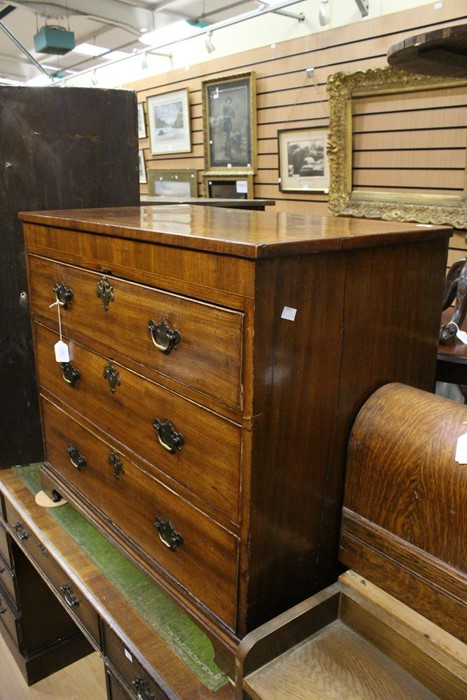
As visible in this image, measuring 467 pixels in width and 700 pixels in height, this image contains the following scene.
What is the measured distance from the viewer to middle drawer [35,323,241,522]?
3.21 ft

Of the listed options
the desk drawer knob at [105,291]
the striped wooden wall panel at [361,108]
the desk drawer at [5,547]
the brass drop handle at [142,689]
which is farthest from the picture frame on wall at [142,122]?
the brass drop handle at [142,689]

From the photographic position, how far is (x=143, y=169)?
6039mm

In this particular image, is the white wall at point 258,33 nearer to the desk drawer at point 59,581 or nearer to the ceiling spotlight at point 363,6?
the ceiling spotlight at point 363,6

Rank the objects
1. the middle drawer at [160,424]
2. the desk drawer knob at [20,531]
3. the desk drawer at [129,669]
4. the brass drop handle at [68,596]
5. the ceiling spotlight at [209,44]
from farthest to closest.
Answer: the ceiling spotlight at [209,44]
the desk drawer knob at [20,531]
the brass drop handle at [68,596]
the desk drawer at [129,669]
the middle drawer at [160,424]

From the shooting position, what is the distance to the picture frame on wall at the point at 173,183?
521cm

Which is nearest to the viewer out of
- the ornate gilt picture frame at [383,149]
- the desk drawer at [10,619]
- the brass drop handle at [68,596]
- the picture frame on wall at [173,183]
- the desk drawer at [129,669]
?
the desk drawer at [129,669]

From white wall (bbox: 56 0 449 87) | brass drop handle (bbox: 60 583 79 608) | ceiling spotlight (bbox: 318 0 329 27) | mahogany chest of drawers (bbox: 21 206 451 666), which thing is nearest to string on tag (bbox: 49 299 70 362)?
mahogany chest of drawers (bbox: 21 206 451 666)

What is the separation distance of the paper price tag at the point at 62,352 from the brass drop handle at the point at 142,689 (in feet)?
2.54

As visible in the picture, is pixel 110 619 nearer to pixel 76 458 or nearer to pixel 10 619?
pixel 76 458

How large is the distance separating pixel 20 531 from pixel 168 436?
113 centimetres

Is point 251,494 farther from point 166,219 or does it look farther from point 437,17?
point 437,17

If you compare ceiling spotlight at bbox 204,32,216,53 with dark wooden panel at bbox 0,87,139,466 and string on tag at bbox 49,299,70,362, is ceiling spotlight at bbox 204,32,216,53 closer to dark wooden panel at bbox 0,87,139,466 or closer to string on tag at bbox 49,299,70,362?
dark wooden panel at bbox 0,87,139,466

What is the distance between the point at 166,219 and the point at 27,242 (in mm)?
534

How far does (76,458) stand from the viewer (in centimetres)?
158
